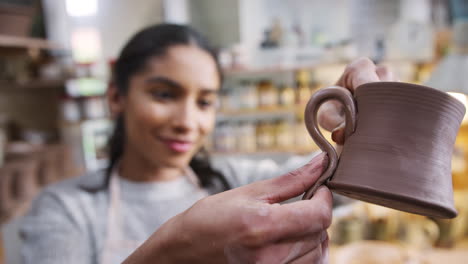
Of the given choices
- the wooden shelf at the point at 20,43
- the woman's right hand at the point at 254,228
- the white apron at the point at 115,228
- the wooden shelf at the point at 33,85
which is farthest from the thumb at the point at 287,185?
the wooden shelf at the point at 33,85

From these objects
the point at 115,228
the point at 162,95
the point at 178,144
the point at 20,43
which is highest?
the point at 20,43

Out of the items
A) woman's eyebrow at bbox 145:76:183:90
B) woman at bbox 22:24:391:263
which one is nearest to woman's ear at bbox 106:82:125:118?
woman at bbox 22:24:391:263

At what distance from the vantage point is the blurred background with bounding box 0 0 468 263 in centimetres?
200

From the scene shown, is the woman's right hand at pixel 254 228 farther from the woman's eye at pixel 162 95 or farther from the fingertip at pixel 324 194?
the woman's eye at pixel 162 95

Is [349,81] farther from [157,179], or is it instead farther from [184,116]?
[157,179]

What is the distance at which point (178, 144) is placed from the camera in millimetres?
734

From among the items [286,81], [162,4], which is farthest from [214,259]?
[162,4]

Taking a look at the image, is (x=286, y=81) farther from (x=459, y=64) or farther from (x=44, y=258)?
(x=44, y=258)

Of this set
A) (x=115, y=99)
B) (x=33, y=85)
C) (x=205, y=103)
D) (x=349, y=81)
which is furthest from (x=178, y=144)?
(x=33, y=85)

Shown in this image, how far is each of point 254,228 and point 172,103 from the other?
0.46 m

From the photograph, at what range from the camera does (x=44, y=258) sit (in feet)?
2.31

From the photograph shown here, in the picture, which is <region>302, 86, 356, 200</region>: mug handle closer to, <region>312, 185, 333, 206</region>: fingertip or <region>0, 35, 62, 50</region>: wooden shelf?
<region>312, 185, 333, 206</region>: fingertip

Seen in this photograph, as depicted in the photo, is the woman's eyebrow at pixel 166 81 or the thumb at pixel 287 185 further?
the woman's eyebrow at pixel 166 81

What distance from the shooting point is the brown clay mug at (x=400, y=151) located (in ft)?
1.11
